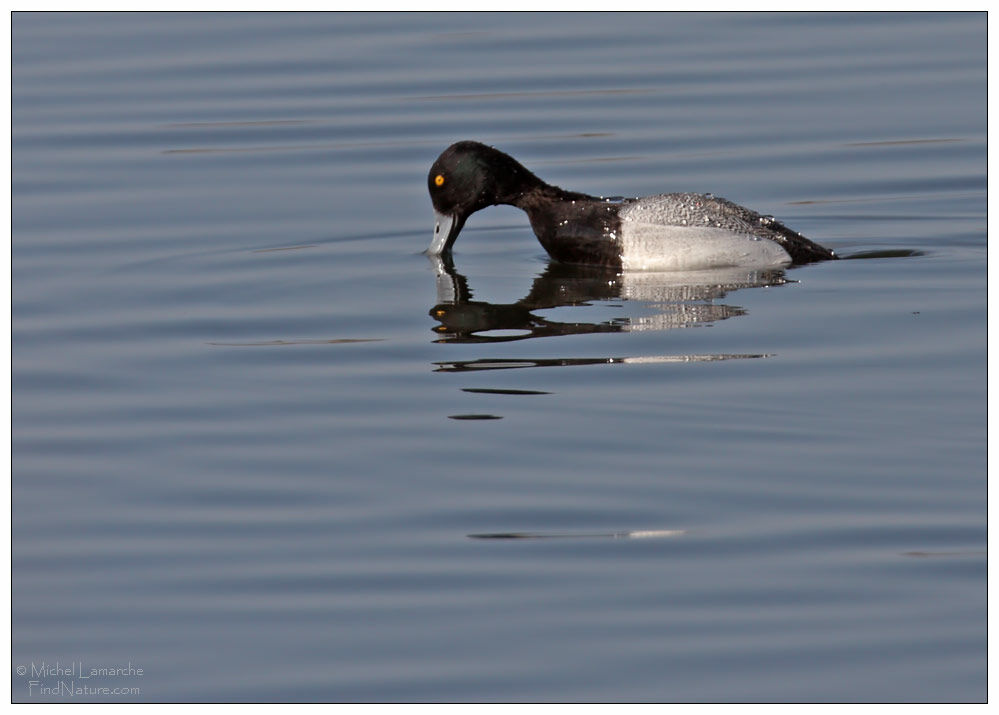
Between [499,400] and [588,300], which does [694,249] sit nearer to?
[588,300]

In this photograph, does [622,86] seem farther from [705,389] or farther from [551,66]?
[705,389]

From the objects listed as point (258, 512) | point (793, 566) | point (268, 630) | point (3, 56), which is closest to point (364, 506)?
point (258, 512)

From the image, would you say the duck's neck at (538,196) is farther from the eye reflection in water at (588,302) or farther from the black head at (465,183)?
the eye reflection in water at (588,302)

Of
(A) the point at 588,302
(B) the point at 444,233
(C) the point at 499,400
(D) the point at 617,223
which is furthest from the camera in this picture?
(B) the point at 444,233

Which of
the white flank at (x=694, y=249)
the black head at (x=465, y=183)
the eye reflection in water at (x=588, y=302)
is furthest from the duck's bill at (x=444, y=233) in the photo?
the white flank at (x=694, y=249)

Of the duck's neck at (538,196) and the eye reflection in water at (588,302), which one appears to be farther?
the duck's neck at (538,196)

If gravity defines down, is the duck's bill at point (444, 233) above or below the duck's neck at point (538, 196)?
below

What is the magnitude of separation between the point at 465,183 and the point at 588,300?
1.89 metres

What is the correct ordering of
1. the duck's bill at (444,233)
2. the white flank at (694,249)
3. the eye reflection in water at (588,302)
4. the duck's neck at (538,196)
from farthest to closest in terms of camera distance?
the duck's bill at (444,233), the duck's neck at (538,196), the white flank at (694,249), the eye reflection in water at (588,302)

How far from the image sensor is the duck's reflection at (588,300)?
10.0 meters

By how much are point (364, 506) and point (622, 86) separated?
33.7 feet

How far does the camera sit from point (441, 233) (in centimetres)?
1227

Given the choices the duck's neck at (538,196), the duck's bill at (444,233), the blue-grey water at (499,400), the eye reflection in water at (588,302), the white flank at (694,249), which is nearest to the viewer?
the blue-grey water at (499,400)

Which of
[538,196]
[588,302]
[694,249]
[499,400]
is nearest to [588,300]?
[588,302]
